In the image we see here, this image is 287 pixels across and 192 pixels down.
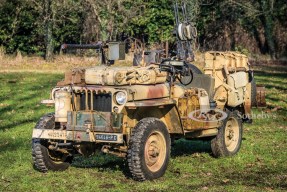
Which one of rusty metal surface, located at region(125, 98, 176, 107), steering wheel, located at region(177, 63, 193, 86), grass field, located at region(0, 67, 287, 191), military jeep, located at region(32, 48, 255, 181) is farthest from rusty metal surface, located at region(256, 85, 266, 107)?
rusty metal surface, located at region(125, 98, 176, 107)

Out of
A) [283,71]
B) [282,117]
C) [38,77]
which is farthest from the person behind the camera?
[283,71]

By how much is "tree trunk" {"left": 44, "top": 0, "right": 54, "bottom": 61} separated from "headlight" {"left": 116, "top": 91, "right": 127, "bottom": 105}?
23.3 meters

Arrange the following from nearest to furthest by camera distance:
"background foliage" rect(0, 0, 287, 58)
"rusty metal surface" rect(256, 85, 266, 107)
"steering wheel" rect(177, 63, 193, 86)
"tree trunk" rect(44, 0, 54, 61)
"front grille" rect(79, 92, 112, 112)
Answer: "front grille" rect(79, 92, 112, 112), "steering wheel" rect(177, 63, 193, 86), "rusty metal surface" rect(256, 85, 266, 107), "tree trunk" rect(44, 0, 54, 61), "background foliage" rect(0, 0, 287, 58)

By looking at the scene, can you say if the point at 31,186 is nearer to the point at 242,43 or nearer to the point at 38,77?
the point at 38,77

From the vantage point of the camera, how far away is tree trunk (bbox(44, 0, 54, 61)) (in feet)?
104

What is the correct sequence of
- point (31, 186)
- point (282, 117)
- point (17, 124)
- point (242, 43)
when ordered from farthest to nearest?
1. point (242, 43)
2. point (282, 117)
3. point (17, 124)
4. point (31, 186)

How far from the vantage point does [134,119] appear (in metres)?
9.27

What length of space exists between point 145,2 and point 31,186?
91.9ft

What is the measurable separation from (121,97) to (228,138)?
3008 millimetres

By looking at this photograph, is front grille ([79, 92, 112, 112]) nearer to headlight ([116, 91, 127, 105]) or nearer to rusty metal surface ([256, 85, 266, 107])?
headlight ([116, 91, 127, 105])

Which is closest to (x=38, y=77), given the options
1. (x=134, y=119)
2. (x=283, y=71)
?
(x=283, y=71)

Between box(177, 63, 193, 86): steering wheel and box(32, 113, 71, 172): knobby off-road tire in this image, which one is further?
box(177, 63, 193, 86): steering wheel

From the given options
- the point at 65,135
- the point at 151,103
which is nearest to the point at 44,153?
the point at 65,135

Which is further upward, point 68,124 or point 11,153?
point 68,124
